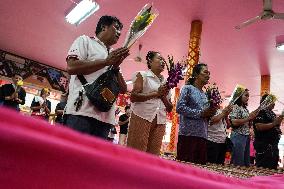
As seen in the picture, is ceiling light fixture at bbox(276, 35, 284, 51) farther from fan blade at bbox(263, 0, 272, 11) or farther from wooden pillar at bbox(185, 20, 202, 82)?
fan blade at bbox(263, 0, 272, 11)

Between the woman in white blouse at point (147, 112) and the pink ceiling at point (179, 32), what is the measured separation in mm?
4404

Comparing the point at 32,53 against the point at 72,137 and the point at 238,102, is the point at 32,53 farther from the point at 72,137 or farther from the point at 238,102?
the point at 72,137

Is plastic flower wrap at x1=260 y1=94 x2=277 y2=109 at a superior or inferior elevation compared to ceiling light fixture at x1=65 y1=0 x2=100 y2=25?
inferior

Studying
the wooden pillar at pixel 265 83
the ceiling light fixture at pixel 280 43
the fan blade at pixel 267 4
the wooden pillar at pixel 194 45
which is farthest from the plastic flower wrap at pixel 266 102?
the wooden pillar at pixel 265 83

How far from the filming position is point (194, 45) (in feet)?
24.2

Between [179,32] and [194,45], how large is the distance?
1.06 meters

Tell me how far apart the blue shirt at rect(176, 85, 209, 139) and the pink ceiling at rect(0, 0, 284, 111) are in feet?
13.3

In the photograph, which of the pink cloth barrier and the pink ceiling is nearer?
the pink cloth barrier

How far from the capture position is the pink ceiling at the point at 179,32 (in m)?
6.96

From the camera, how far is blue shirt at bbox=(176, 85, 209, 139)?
Answer: 2.95 metres

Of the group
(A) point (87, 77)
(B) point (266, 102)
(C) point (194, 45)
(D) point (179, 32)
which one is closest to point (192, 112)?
(A) point (87, 77)

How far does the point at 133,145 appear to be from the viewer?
256 centimetres

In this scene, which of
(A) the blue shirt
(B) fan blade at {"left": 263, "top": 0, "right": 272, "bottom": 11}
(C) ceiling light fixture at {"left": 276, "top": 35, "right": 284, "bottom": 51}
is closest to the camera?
(A) the blue shirt

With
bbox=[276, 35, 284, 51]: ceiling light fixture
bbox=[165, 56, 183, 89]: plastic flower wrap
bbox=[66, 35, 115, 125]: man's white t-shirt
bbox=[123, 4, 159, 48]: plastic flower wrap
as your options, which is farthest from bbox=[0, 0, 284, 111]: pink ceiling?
bbox=[66, 35, 115, 125]: man's white t-shirt
